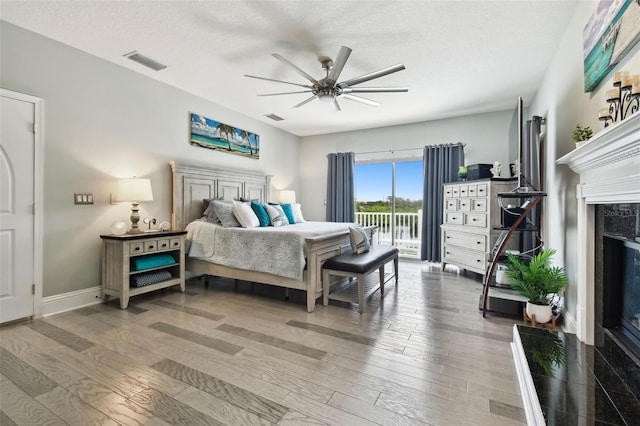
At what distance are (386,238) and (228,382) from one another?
511 cm

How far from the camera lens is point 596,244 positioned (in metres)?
2.04

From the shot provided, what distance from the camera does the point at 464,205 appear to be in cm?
450

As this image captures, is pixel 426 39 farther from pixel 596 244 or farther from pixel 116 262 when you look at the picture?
pixel 116 262

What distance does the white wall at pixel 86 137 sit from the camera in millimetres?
2861

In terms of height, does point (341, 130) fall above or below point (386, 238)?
above

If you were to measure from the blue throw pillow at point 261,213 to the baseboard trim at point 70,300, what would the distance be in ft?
6.51

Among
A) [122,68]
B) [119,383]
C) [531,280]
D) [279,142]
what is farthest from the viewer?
[279,142]

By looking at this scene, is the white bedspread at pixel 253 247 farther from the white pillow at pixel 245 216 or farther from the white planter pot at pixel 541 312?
the white planter pot at pixel 541 312

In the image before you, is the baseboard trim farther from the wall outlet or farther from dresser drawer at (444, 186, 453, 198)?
dresser drawer at (444, 186, 453, 198)

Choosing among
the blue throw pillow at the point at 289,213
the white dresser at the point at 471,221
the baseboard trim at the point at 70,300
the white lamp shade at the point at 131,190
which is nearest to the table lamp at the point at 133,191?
the white lamp shade at the point at 131,190

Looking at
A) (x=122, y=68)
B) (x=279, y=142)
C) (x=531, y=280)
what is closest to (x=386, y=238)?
(x=279, y=142)

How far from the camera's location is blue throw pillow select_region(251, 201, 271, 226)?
13.8 feet

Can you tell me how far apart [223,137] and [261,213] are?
157 centimetres

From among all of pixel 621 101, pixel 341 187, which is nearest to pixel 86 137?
pixel 341 187
